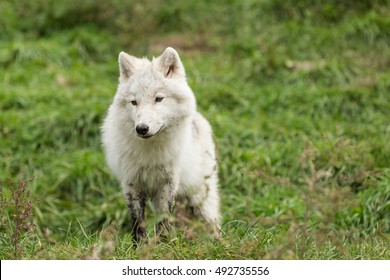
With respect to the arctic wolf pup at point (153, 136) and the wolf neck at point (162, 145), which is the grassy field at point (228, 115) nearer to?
the arctic wolf pup at point (153, 136)

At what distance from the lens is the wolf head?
450 centimetres

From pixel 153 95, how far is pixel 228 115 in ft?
12.6

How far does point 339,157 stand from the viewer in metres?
6.99

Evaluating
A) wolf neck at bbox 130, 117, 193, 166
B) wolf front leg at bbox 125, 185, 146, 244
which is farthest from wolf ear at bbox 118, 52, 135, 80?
wolf front leg at bbox 125, 185, 146, 244

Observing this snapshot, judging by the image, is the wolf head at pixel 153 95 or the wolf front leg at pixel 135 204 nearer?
the wolf head at pixel 153 95

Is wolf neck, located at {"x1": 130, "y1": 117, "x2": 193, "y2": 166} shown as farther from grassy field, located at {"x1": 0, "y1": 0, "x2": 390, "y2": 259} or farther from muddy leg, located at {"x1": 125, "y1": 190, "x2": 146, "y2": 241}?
grassy field, located at {"x1": 0, "y1": 0, "x2": 390, "y2": 259}

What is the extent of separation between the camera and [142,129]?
4395 millimetres

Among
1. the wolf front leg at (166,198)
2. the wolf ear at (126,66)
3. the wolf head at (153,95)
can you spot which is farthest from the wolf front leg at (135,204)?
the wolf ear at (126,66)

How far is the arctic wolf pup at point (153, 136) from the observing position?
4.60 metres

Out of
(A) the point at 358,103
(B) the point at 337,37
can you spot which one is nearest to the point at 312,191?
(A) the point at 358,103

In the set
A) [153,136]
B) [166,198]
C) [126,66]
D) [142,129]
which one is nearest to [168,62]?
[126,66]

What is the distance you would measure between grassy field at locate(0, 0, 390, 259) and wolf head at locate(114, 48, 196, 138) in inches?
31.5
